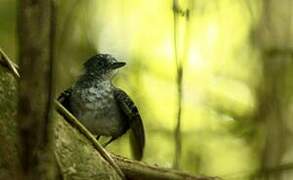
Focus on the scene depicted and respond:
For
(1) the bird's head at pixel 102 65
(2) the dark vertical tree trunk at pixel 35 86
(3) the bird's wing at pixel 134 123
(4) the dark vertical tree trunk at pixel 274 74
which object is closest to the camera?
(2) the dark vertical tree trunk at pixel 35 86

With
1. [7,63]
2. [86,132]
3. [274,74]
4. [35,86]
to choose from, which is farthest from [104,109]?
[35,86]

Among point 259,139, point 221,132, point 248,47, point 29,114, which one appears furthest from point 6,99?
point 221,132

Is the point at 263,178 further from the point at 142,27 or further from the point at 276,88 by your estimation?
the point at 142,27

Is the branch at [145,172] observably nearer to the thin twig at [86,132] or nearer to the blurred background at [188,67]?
the thin twig at [86,132]

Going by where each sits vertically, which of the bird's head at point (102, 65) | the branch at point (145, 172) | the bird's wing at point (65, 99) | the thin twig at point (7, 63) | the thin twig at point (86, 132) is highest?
the thin twig at point (7, 63)

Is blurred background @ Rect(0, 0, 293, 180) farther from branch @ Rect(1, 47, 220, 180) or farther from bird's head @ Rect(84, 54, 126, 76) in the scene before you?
branch @ Rect(1, 47, 220, 180)

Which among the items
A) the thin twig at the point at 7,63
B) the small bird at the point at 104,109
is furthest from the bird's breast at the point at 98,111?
the thin twig at the point at 7,63

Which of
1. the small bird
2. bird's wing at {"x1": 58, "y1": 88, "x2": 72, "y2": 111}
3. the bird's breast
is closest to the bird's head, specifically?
the small bird
